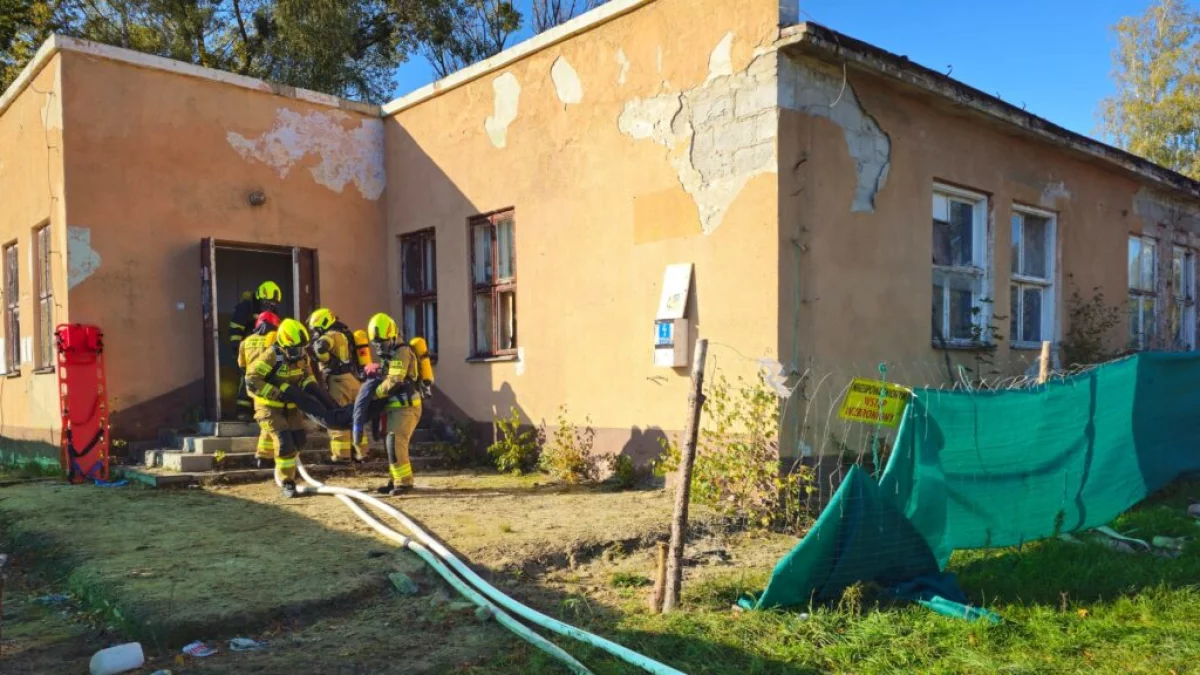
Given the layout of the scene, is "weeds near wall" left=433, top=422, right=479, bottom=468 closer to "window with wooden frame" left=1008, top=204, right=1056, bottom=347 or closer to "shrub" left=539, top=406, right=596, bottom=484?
"shrub" left=539, top=406, right=596, bottom=484

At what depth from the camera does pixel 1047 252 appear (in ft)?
31.8

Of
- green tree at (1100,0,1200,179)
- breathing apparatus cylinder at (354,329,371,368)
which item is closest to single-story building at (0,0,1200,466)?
breathing apparatus cylinder at (354,329,371,368)

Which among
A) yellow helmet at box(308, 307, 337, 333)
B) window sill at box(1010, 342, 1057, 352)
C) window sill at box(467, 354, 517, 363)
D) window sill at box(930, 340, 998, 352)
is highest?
yellow helmet at box(308, 307, 337, 333)

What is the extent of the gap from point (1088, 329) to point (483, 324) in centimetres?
733

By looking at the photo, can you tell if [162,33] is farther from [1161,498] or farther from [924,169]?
[1161,498]

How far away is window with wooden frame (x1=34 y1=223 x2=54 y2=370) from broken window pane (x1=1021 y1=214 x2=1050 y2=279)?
1142 centimetres

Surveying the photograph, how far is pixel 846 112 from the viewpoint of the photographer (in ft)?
24.0

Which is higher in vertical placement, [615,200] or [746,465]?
[615,200]

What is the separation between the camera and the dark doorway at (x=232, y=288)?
9.53 metres

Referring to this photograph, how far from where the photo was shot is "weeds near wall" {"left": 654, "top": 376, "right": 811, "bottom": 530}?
6531 mm

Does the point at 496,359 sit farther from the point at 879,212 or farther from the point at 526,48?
the point at 879,212

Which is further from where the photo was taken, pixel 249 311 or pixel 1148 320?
pixel 1148 320

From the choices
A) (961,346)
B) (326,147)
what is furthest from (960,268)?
(326,147)

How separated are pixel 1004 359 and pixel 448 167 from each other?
22.4 ft
